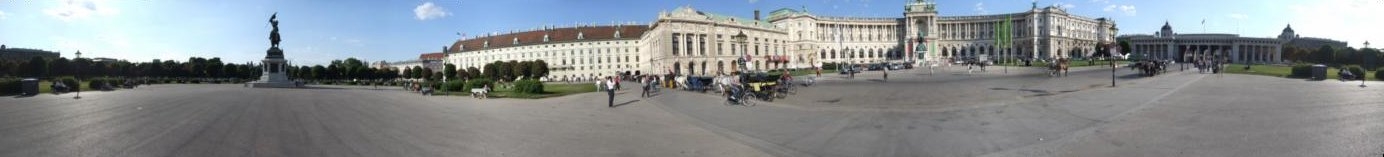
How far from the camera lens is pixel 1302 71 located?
874 centimetres

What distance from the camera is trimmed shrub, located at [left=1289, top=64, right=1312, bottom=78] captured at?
8.59 m

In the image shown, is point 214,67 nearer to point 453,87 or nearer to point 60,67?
point 60,67

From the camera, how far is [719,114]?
728 centimetres

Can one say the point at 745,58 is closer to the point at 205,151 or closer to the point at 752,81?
the point at 752,81

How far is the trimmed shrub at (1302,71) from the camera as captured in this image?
8.59 metres

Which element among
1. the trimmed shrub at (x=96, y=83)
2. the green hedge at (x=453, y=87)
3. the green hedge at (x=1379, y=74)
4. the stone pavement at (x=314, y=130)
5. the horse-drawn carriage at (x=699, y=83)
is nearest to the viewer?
the stone pavement at (x=314, y=130)

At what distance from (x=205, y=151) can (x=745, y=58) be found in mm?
6113

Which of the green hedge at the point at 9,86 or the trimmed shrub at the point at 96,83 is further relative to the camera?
the trimmed shrub at the point at 96,83

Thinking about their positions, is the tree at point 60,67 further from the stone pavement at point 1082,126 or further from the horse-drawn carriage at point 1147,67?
the horse-drawn carriage at point 1147,67

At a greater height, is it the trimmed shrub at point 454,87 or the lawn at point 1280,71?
the lawn at point 1280,71

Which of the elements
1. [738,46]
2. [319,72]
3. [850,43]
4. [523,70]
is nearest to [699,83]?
[738,46]

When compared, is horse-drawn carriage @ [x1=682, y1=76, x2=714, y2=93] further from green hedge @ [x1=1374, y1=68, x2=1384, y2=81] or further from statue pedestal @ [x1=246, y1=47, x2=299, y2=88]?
statue pedestal @ [x1=246, y1=47, x2=299, y2=88]

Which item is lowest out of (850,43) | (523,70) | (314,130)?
(314,130)

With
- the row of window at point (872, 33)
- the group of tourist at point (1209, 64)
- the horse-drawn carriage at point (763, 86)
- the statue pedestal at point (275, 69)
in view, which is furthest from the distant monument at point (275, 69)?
the row of window at point (872, 33)
